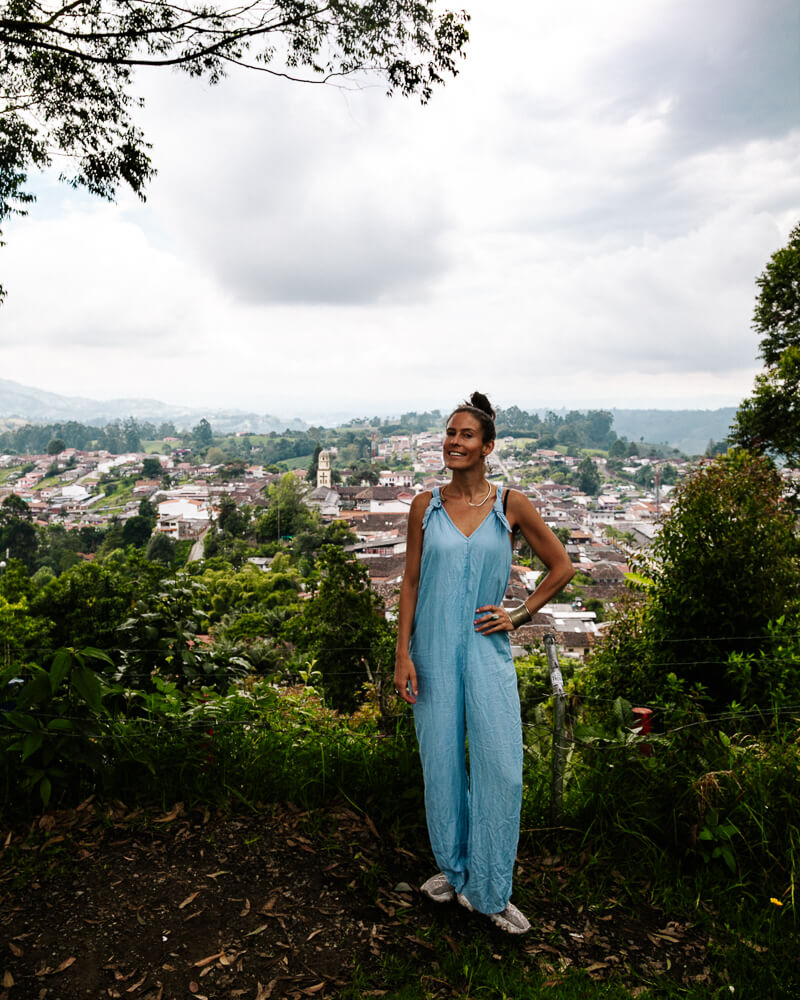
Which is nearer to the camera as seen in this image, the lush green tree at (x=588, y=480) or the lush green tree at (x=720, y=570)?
the lush green tree at (x=720, y=570)

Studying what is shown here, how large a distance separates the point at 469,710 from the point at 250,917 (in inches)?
31.8

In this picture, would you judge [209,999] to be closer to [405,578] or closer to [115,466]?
[405,578]

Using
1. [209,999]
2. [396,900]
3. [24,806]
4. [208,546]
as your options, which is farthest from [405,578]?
[208,546]

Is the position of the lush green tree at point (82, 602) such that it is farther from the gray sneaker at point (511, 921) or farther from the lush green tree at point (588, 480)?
the lush green tree at point (588, 480)

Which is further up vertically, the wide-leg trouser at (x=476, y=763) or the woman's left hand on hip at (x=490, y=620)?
the woman's left hand on hip at (x=490, y=620)

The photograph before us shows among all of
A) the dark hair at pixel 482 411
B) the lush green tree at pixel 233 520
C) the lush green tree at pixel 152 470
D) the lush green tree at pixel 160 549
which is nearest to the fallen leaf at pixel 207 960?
the dark hair at pixel 482 411

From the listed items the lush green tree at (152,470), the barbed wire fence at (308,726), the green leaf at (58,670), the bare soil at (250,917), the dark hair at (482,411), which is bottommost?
the lush green tree at (152,470)

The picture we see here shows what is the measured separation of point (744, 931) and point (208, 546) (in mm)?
42090

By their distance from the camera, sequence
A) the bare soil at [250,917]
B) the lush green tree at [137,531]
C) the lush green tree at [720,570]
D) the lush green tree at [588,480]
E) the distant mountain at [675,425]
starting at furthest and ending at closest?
the distant mountain at [675,425], the lush green tree at [588,480], the lush green tree at [137,531], the lush green tree at [720,570], the bare soil at [250,917]

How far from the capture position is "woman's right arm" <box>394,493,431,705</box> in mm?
1675

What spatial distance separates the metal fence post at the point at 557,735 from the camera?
195 cm

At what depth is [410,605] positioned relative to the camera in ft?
5.62

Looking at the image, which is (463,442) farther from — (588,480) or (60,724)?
(588,480)

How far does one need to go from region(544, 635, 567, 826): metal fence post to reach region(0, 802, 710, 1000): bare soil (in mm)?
168
